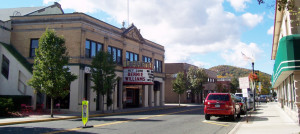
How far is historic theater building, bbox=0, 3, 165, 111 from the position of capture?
946 inches

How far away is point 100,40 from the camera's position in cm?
2716

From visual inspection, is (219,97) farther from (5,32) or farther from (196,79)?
(196,79)

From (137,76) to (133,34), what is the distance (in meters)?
6.27

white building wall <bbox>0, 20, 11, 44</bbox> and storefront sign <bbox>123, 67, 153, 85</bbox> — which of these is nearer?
white building wall <bbox>0, 20, 11, 44</bbox>

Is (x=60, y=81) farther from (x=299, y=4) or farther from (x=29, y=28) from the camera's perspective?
(x=299, y=4)

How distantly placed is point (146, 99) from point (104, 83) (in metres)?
13.1

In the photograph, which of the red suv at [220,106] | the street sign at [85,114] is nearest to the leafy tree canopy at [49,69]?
the street sign at [85,114]

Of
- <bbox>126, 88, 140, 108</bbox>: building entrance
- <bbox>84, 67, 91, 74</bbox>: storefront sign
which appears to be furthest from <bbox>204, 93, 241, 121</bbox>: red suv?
<bbox>126, 88, 140, 108</bbox>: building entrance

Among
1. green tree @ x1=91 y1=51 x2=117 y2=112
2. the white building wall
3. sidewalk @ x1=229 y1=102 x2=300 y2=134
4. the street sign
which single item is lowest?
sidewalk @ x1=229 y1=102 x2=300 y2=134

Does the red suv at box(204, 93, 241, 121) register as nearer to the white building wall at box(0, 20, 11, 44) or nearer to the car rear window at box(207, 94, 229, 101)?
the car rear window at box(207, 94, 229, 101)

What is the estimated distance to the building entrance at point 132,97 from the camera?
33031 millimetres

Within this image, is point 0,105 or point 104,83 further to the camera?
Answer: point 104,83

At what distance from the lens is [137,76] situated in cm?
2988

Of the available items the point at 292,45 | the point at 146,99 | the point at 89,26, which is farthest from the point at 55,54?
the point at 146,99
